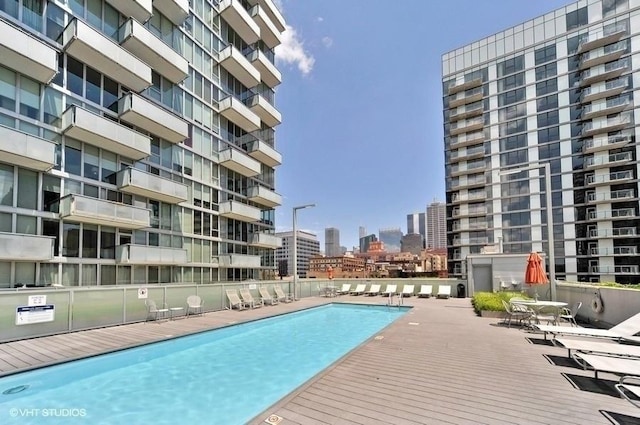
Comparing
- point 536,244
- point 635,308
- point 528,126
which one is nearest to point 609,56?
point 528,126

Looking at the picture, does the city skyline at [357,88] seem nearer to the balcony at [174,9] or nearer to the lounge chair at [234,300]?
the lounge chair at [234,300]

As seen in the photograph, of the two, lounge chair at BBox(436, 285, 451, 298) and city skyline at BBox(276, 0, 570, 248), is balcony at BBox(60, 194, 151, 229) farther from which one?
lounge chair at BBox(436, 285, 451, 298)

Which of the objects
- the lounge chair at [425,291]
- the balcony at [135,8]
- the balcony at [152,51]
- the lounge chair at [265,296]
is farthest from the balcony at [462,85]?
the lounge chair at [265,296]

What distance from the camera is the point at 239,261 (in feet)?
74.1

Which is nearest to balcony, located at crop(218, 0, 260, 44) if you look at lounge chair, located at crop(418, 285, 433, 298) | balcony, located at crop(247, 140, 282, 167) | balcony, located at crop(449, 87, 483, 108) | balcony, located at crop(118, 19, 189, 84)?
balcony, located at crop(118, 19, 189, 84)

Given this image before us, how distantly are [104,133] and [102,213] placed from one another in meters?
3.25

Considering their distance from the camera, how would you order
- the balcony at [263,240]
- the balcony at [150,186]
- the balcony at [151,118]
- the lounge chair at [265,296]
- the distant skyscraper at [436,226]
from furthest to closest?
the distant skyscraper at [436,226] < the balcony at [263,240] < the lounge chair at [265,296] < the balcony at [151,118] < the balcony at [150,186]

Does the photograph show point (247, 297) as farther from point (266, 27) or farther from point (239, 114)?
point (266, 27)

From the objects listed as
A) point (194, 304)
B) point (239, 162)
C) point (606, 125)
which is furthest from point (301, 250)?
point (194, 304)

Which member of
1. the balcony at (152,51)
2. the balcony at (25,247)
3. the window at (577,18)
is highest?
the window at (577,18)

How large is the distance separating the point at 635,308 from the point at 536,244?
39.9 meters

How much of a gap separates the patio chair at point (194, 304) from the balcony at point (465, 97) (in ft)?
160

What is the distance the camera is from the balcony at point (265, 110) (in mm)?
25694

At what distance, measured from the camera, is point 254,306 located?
1595cm
